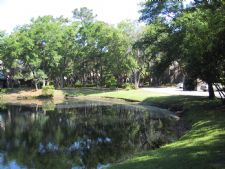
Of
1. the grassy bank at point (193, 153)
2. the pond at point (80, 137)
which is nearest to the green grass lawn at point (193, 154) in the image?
the grassy bank at point (193, 153)

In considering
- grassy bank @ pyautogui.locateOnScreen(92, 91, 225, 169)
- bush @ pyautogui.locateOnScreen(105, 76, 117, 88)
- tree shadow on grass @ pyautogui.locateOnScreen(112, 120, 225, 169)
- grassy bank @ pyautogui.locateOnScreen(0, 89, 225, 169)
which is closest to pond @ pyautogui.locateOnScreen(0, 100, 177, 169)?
grassy bank @ pyautogui.locateOnScreen(0, 89, 225, 169)

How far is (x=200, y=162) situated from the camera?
46.0 ft

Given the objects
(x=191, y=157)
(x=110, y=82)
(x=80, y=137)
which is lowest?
(x=80, y=137)

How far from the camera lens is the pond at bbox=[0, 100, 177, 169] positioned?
68.6 feet

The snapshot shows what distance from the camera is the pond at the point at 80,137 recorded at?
2091cm

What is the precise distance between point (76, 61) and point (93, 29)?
10326 mm

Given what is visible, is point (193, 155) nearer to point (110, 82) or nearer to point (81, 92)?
point (81, 92)

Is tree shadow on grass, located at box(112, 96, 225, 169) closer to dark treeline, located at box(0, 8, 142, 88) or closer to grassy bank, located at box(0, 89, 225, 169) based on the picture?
grassy bank, located at box(0, 89, 225, 169)

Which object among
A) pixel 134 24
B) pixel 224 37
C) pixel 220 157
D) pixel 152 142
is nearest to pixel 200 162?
pixel 220 157

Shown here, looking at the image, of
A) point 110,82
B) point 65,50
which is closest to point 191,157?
point 110,82

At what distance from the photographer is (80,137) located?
28.3 metres

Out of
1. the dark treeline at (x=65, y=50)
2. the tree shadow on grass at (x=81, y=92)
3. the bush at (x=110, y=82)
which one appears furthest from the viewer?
the bush at (x=110, y=82)

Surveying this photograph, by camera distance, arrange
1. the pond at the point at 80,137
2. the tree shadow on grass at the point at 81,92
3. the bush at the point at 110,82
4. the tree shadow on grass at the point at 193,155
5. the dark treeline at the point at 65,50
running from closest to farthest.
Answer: the tree shadow on grass at the point at 193,155
the pond at the point at 80,137
the tree shadow on grass at the point at 81,92
the dark treeline at the point at 65,50
the bush at the point at 110,82

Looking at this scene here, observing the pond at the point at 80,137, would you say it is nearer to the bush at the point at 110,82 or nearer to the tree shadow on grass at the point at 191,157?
the tree shadow on grass at the point at 191,157
